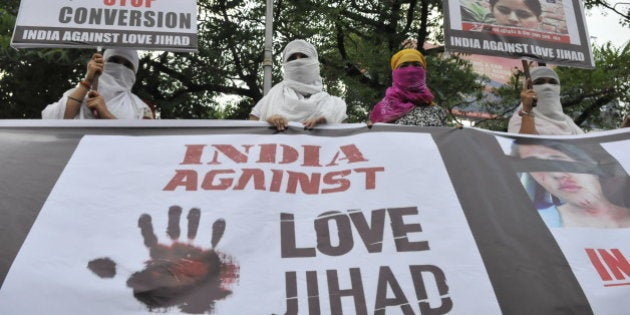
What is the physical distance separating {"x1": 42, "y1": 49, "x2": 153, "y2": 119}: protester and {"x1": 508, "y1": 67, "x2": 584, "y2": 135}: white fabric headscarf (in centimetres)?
221

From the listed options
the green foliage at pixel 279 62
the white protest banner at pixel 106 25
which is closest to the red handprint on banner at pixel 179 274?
the white protest banner at pixel 106 25

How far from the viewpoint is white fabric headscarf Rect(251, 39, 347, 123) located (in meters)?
3.17

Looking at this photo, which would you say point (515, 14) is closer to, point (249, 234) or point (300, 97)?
point (300, 97)

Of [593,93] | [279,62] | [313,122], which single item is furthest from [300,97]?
[593,93]

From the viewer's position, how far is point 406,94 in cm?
341

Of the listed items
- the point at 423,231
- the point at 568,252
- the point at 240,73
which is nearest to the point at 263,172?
the point at 423,231

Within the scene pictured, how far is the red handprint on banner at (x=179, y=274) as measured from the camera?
1971mm

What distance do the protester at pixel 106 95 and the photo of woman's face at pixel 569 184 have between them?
210cm

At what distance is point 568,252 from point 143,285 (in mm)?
1582

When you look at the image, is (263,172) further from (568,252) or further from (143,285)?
(568,252)

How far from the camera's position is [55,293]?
1.93m

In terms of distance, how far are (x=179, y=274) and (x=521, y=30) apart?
2.46m

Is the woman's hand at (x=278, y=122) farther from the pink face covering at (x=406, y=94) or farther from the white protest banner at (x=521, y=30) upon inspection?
the white protest banner at (x=521, y=30)

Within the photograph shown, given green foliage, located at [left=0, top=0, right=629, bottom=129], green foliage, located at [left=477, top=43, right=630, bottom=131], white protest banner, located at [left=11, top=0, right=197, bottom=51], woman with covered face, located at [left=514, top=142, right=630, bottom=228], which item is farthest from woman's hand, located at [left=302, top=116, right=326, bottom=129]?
green foliage, located at [left=477, top=43, right=630, bottom=131]
